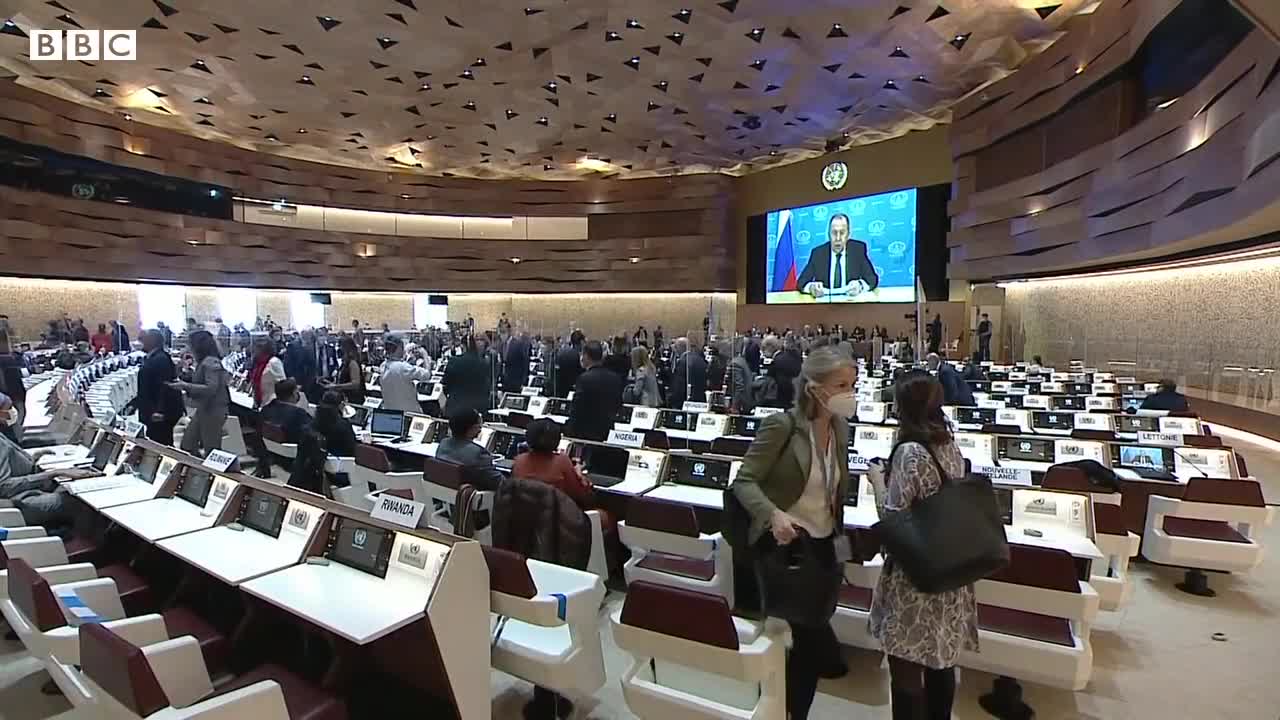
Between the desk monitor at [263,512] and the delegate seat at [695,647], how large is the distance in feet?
5.57

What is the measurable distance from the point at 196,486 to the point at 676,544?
8.23 ft

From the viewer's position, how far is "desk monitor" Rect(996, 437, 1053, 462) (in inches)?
188

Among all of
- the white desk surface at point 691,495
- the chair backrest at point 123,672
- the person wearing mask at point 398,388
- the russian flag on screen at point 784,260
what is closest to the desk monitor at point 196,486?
the chair backrest at point 123,672

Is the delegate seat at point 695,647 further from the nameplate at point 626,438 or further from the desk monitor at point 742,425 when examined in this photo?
the desk monitor at point 742,425

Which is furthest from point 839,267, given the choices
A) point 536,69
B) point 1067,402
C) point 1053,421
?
point 1053,421

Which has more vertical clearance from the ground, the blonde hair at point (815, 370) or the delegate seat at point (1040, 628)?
the blonde hair at point (815, 370)

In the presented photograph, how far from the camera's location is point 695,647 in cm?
206

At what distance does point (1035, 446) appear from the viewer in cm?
482

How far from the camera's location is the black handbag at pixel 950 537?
1.98 meters

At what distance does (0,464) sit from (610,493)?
3429 mm

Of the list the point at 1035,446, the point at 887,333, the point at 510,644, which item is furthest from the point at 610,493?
the point at 887,333

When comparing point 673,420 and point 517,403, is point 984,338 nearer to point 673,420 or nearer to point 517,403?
point 673,420

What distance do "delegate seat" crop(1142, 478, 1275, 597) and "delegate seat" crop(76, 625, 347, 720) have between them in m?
4.27

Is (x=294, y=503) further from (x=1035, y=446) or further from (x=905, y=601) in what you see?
(x=1035, y=446)
